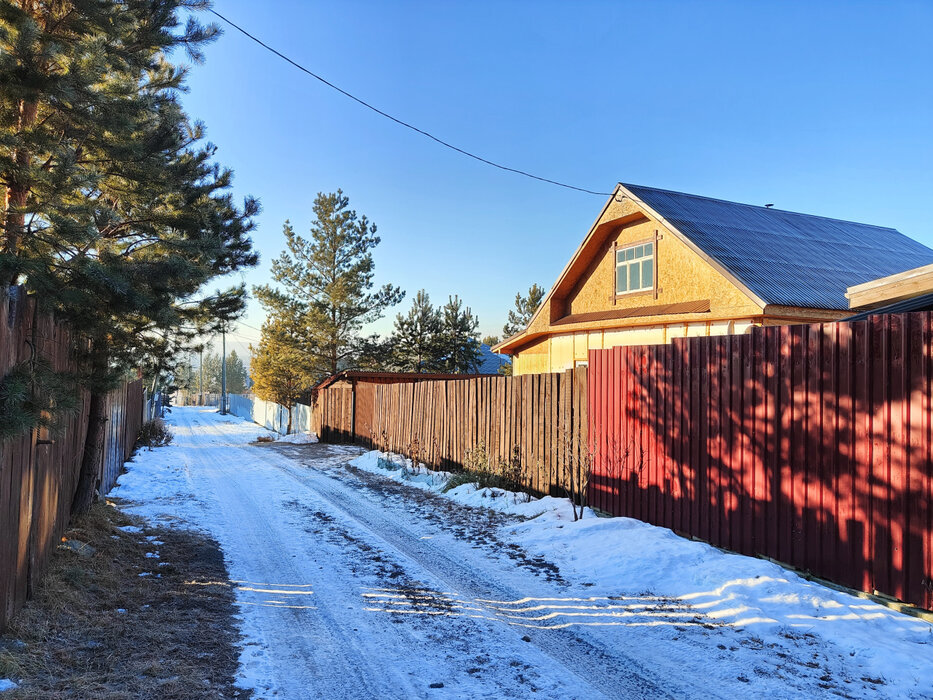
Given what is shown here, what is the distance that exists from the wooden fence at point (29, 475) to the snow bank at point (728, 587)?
453 cm

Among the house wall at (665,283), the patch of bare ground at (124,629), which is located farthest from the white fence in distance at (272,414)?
the patch of bare ground at (124,629)

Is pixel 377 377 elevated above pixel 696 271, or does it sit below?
below

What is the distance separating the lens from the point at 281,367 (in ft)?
102

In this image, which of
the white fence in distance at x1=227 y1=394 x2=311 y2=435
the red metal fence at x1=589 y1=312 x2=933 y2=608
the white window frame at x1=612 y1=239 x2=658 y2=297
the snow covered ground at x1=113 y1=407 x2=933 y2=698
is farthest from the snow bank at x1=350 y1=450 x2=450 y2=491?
the white fence in distance at x1=227 y1=394 x2=311 y2=435

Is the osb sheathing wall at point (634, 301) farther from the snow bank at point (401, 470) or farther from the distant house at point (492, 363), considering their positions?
the distant house at point (492, 363)

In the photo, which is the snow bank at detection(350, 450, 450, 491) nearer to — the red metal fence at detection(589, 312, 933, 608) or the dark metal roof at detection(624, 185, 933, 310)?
the red metal fence at detection(589, 312, 933, 608)

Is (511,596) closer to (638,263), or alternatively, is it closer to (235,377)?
(638,263)

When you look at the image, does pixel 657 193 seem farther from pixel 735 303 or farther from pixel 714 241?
pixel 735 303

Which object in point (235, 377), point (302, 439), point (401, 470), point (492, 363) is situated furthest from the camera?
point (235, 377)

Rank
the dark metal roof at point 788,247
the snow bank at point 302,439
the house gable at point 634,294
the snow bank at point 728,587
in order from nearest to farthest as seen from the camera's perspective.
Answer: the snow bank at point 728,587 < the dark metal roof at point 788,247 < the house gable at point 634,294 < the snow bank at point 302,439

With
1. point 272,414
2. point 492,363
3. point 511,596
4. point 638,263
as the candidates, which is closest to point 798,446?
point 511,596

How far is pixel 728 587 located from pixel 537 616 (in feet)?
5.69

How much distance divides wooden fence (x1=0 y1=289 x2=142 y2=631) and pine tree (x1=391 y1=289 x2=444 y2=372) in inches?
1164

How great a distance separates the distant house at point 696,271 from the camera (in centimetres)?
1235
